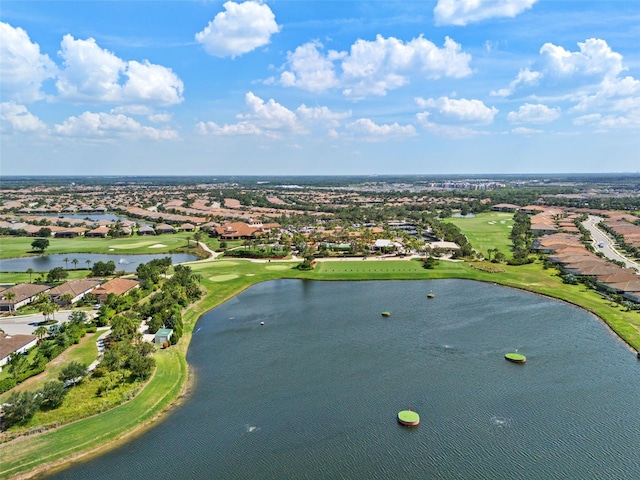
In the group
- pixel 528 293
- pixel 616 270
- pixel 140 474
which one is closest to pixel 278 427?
pixel 140 474

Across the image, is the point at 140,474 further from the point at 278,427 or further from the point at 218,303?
the point at 218,303

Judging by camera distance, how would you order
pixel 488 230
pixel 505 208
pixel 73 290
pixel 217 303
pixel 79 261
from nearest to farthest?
pixel 73 290 < pixel 217 303 < pixel 79 261 < pixel 488 230 < pixel 505 208

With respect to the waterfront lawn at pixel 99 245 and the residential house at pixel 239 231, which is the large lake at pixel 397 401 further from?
the residential house at pixel 239 231

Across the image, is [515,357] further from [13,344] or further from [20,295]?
[20,295]

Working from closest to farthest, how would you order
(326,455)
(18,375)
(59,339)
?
(326,455)
(18,375)
(59,339)

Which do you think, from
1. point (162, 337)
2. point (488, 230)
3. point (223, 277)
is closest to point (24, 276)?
point (223, 277)

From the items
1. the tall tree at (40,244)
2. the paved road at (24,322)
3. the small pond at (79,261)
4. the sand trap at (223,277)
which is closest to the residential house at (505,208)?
the small pond at (79,261)
